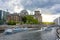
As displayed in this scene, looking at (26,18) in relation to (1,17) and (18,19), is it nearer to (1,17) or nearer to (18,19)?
(18,19)

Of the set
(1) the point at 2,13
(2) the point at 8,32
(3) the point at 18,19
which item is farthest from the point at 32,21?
(2) the point at 8,32

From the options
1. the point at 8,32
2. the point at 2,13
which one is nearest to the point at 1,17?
the point at 2,13

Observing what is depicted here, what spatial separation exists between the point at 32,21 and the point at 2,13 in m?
27.4

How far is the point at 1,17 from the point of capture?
15275 cm

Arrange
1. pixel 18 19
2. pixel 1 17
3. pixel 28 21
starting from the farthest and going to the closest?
1. pixel 18 19
2. pixel 28 21
3. pixel 1 17

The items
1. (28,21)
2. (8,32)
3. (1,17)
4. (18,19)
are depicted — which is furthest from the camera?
(18,19)

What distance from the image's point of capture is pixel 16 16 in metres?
Answer: 184

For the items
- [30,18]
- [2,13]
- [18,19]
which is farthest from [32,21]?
[2,13]

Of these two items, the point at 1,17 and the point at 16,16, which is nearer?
the point at 1,17

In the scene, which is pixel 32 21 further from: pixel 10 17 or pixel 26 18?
pixel 10 17

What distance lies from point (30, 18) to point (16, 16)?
1838cm

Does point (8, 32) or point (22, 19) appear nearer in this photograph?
point (8, 32)

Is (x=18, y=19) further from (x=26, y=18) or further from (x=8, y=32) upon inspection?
(x=8, y=32)

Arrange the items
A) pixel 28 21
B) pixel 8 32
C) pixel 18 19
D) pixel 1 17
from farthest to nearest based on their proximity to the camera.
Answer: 1. pixel 18 19
2. pixel 28 21
3. pixel 1 17
4. pixel 8 32
